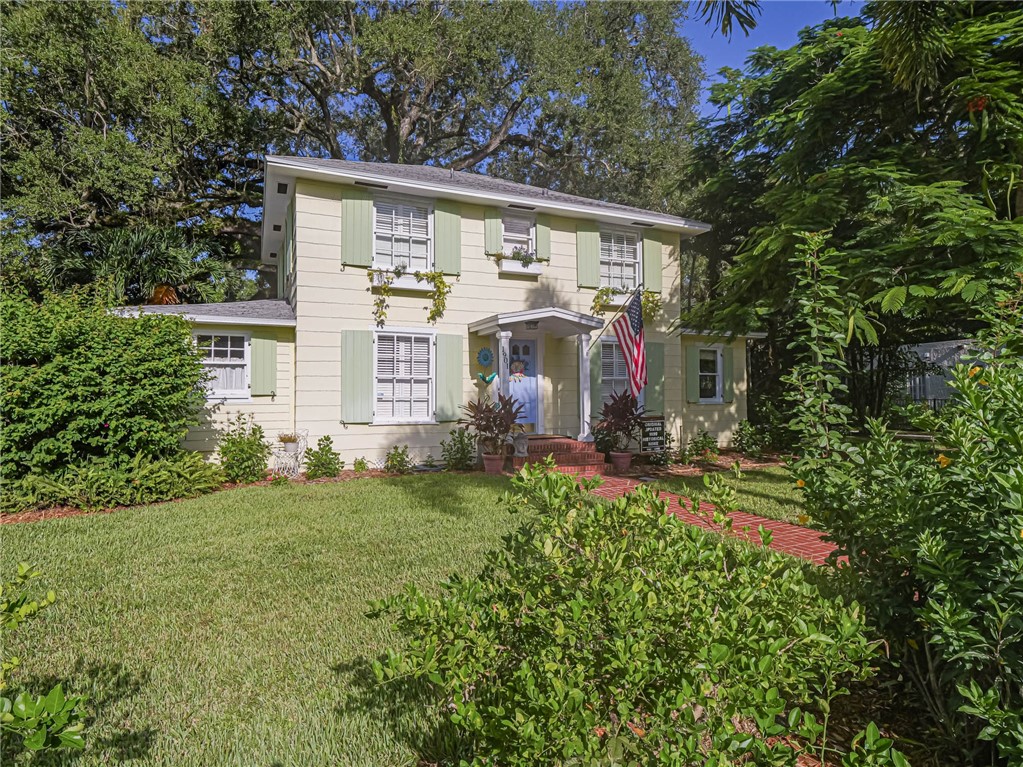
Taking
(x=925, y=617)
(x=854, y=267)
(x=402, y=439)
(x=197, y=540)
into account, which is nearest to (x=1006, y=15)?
(x=854, y=267)

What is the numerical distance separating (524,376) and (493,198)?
13.2 feet

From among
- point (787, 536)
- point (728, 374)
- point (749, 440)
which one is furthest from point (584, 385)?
point (787, 536)

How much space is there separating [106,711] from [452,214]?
10.8m

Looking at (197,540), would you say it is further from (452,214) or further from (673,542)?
(452,214)

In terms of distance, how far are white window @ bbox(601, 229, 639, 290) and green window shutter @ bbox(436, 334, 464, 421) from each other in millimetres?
4332

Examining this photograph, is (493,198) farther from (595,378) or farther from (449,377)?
(595,378)

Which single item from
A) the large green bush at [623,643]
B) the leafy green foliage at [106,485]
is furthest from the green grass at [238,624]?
the large green bush at [623,643]

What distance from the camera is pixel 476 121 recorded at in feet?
80.6

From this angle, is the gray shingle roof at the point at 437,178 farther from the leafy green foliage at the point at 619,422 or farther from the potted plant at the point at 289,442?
the potted plant at the point at 289,442

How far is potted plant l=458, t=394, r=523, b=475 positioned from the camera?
36.1 ft

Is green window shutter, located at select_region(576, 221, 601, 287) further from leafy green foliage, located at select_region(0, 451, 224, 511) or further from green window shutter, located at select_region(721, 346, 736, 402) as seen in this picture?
leafy green foliage, located at select_region(0, 451, 224, 511)

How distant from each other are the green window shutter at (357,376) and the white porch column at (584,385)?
458cm

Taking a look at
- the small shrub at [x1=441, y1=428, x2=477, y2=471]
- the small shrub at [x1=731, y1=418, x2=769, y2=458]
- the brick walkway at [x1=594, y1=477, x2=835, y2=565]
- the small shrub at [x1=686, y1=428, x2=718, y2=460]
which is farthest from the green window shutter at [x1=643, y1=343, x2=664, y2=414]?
the brick walkway at [x1=594, y1=477, x2=835, y2=565]

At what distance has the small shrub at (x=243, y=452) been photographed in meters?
9.81
